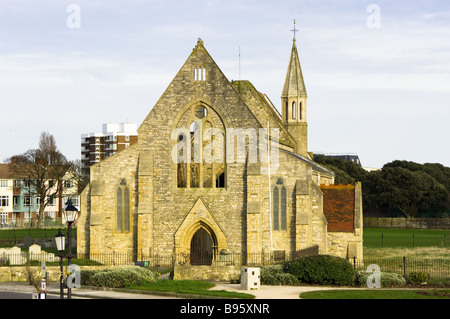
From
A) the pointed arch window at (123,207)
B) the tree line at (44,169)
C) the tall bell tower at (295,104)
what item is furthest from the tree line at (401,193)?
the pointed arch window at (123,207)

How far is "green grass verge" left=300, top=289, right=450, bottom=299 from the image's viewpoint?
31.3 m

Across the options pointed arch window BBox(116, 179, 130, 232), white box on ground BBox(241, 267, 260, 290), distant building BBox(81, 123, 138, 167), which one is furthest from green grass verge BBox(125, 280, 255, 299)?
distant building BBox(81, 123, 138, 167)

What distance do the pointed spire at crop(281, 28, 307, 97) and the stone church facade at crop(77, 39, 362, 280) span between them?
573 inches

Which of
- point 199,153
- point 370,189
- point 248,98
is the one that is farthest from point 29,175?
point 199,153

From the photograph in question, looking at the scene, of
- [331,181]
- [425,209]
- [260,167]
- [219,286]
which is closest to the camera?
[219,286]

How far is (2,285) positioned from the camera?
124ft

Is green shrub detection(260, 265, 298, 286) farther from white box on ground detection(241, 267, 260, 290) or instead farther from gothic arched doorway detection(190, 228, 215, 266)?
gothic arched doorway detection(190, 228, 215, 266)

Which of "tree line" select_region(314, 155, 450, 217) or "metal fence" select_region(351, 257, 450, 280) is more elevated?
"tree line" select_region(314, 155, 450, 217)

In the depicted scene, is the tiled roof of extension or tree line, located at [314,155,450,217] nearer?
the tiled roof of extension

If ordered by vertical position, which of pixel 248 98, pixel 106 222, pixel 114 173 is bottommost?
pixel 106 222

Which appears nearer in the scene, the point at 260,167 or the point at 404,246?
the point at 260,167

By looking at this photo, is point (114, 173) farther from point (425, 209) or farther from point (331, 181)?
point (425, 209)
